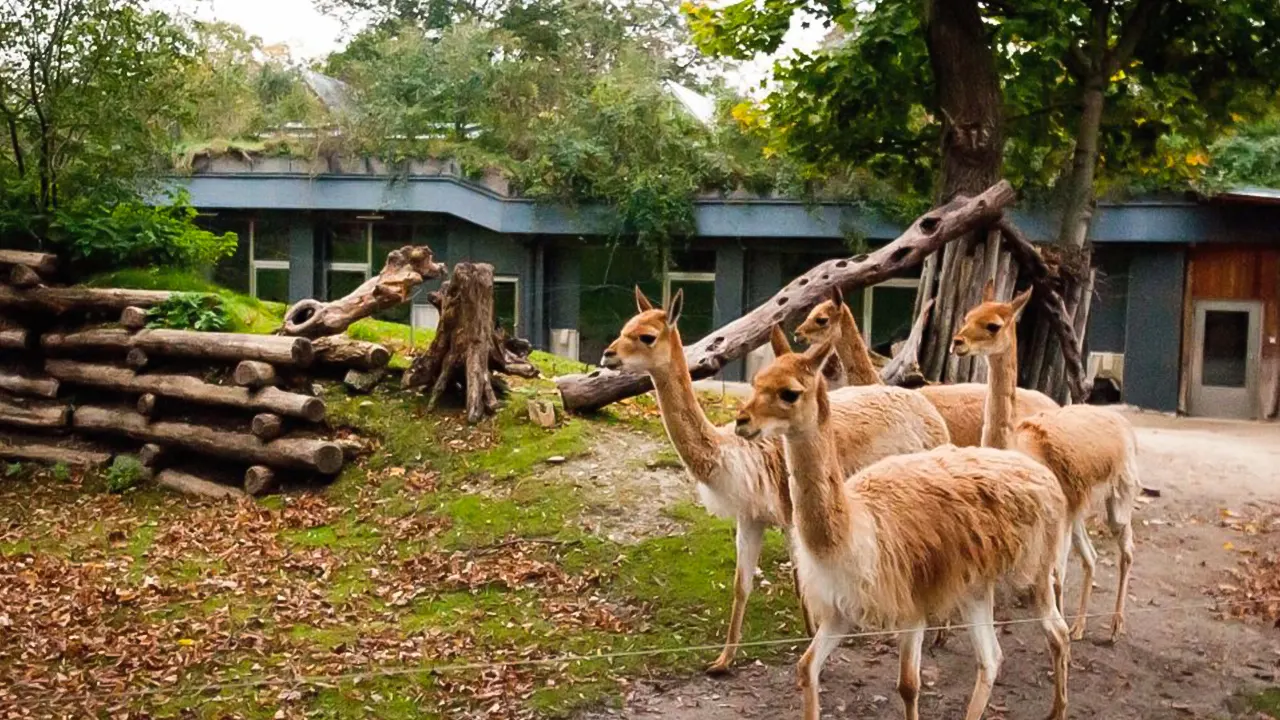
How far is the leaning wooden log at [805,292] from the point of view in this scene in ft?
28.4

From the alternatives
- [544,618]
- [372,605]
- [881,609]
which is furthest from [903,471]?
[372,605]

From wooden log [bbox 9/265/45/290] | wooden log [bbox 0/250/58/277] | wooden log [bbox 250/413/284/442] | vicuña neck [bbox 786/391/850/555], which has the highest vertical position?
wooden log [bbox 0/250/58/277]

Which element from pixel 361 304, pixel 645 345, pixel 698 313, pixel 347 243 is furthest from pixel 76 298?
pixel 645 345

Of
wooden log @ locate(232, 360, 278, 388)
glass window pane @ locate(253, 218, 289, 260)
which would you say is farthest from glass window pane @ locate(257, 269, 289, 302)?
wooden log @ locate(232, 360, 278, 388)

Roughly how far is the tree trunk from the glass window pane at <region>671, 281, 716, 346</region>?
480 centimetres

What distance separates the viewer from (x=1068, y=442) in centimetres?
648

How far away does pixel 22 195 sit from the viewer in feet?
38.0

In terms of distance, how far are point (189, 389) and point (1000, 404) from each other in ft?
21.9

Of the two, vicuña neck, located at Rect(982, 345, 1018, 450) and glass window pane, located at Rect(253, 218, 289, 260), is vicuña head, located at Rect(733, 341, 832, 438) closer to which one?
vicuña neck, located at Rect(982, 345, 1018, 450)

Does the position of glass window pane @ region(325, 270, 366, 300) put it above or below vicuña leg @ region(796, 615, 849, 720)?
above

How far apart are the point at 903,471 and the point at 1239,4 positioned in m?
7.44

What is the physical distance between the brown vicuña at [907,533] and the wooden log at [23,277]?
28.7ft

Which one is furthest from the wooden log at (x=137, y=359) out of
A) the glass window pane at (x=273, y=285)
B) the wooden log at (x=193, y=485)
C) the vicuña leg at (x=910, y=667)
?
the vicuña leg at (x=910, y=667)

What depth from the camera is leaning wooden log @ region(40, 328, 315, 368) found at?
10.0 m
